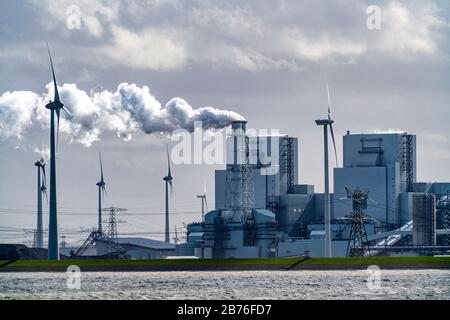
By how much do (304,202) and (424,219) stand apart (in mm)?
29478

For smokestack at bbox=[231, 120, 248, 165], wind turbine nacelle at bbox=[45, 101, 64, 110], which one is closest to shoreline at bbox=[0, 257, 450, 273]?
wind turbine nacelle at bbox=[45, 101, 64, 110]

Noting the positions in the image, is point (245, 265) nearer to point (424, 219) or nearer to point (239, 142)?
point (424, 219)

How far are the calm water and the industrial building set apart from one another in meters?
81.0

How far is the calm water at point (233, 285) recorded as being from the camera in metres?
63.4

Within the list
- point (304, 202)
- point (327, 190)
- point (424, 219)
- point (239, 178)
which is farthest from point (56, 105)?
point (304, 202)

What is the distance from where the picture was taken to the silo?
156875 millimetres

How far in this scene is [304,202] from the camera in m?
183

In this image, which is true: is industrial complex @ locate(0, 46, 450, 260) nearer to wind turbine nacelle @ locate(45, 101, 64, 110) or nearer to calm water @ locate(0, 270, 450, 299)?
wind turbine nacelle @ locate(45, 101, 64, 110)

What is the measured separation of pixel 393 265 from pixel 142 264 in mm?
19906

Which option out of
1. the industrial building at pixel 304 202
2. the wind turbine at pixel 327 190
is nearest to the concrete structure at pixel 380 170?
the industrial building at pixel 304 202

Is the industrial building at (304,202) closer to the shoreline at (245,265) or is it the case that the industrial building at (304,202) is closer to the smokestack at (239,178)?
the smokestack at (239,178)
